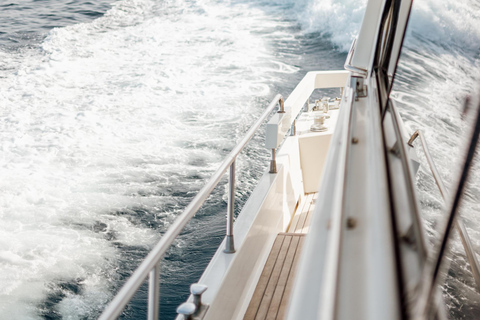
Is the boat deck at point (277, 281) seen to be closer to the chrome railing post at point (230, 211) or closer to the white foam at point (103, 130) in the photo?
the chrome railing post at point (230, 211)

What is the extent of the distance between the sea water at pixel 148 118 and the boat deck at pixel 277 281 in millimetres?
769

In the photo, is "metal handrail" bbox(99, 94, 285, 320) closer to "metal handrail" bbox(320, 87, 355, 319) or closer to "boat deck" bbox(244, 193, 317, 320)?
"metal handrail" bbox(320, 87, 355, 319)

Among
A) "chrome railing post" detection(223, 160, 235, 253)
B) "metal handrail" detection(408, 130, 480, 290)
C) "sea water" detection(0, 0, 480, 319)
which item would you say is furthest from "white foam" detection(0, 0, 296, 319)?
"metal handrail" detection(408, 130, 480, 290)

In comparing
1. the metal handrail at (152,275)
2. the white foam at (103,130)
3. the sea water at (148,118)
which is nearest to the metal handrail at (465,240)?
the sea water at (148,118)

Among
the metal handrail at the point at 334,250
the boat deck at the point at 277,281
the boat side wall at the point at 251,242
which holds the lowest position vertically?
the boat deck at the point at 277,281

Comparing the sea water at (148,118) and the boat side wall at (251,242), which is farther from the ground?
the boat side wall at (251,242)

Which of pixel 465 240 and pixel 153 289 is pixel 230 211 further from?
pixel 465 240

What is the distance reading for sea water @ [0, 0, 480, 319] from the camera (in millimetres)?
941

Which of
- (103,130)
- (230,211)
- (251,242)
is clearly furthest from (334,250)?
(103,130)

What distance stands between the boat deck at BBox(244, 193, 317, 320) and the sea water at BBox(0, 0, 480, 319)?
2.52ft

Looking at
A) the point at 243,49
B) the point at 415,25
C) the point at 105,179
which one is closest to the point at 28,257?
the point at 105,179

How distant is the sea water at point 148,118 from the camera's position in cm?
94

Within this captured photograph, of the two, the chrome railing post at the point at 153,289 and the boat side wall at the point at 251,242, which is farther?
the boat side wall at the point at 251,242

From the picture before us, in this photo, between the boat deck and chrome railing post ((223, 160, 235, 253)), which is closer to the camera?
chrome railing post ((223, 160, 235, 253))
